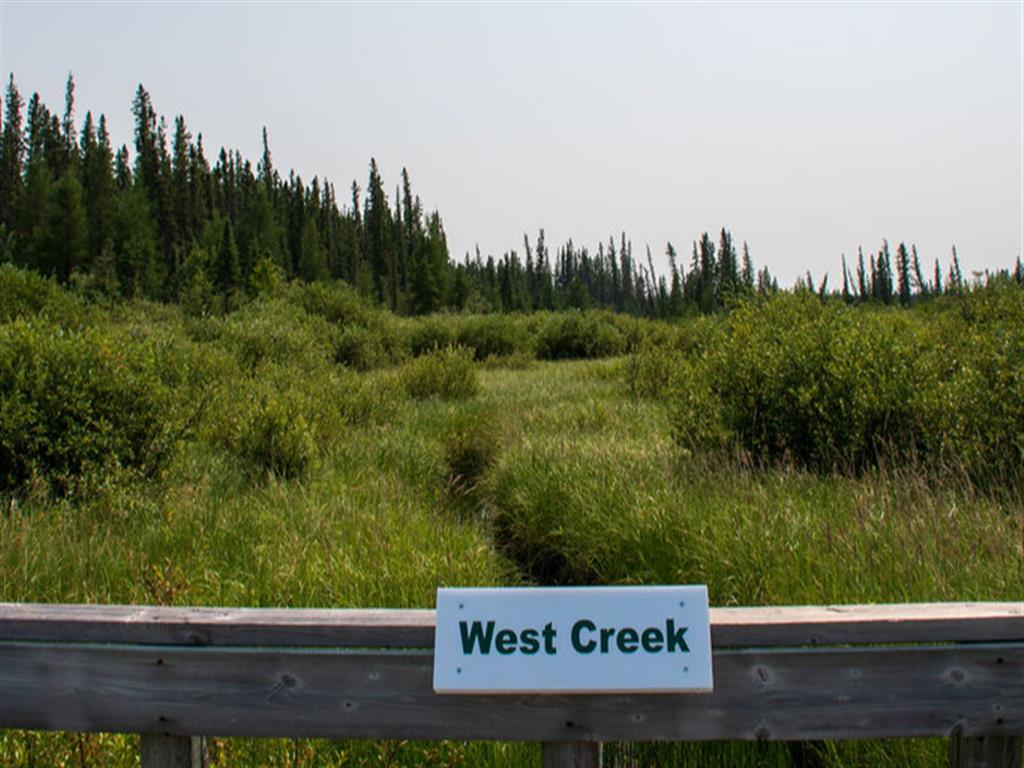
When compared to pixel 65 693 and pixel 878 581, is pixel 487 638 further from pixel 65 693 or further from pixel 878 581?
pixel 878 581

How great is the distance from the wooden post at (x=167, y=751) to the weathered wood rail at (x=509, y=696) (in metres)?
0.03

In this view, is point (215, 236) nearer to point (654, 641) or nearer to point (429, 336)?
point (429, 336)

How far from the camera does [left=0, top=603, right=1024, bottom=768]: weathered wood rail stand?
7.03 feet

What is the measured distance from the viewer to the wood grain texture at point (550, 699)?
2.14m

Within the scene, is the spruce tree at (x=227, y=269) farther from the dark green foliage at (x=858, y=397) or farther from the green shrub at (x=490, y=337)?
the dark green foliage at (x=858, y=397)

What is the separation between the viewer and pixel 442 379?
56.6 feet

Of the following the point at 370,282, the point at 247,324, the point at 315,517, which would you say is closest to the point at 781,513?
the point at 315,517

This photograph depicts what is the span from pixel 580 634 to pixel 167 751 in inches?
51.6

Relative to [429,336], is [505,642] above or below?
below

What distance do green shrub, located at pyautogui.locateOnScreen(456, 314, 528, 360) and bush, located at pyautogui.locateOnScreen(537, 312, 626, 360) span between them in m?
1.14

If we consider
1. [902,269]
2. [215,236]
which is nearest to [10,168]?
[215,236]

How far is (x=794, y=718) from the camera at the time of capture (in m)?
2.15

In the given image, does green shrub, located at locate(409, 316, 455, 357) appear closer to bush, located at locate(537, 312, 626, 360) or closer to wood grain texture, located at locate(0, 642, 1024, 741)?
bush, located at locate(537, 312, 626, 360)

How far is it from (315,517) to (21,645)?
4.71m
